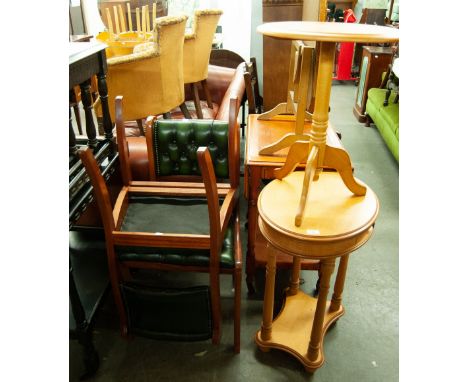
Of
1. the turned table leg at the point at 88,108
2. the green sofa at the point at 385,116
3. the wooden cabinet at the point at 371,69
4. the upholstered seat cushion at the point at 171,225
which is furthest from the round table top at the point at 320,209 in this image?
the wooden cabinet at the point at 371,69

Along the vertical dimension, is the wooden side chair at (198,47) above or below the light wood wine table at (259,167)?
above

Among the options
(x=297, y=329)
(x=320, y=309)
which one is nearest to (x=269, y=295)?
(x=320, y=309)

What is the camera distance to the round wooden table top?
105cm

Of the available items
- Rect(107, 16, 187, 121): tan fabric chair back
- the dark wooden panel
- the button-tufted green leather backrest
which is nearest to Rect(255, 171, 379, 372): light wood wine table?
the button-tufted green leather backrest

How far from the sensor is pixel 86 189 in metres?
1.43

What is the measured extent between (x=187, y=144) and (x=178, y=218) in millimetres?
362

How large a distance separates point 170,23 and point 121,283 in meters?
1.67

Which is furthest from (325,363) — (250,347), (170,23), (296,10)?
(170,23)

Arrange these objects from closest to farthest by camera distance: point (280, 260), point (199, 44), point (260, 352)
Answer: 1. point (260, 352)
2. point (280, 260)
3. point (199, 44)

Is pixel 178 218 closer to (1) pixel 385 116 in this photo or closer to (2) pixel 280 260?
(2) pixel 280 260

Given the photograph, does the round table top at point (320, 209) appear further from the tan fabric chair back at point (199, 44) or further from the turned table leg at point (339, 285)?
the tan fabric chair back at point (199, 44)

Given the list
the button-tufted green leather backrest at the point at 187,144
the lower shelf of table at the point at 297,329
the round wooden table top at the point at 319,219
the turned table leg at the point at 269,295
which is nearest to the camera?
the round wooden table top at the point at 319,219

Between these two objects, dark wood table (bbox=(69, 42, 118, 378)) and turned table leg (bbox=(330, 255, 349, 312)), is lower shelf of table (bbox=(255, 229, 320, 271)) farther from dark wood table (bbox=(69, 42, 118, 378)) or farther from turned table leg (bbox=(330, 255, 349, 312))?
dark wood table (bbox=(69, 42, 118, 378))

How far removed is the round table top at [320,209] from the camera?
1.06 meters
